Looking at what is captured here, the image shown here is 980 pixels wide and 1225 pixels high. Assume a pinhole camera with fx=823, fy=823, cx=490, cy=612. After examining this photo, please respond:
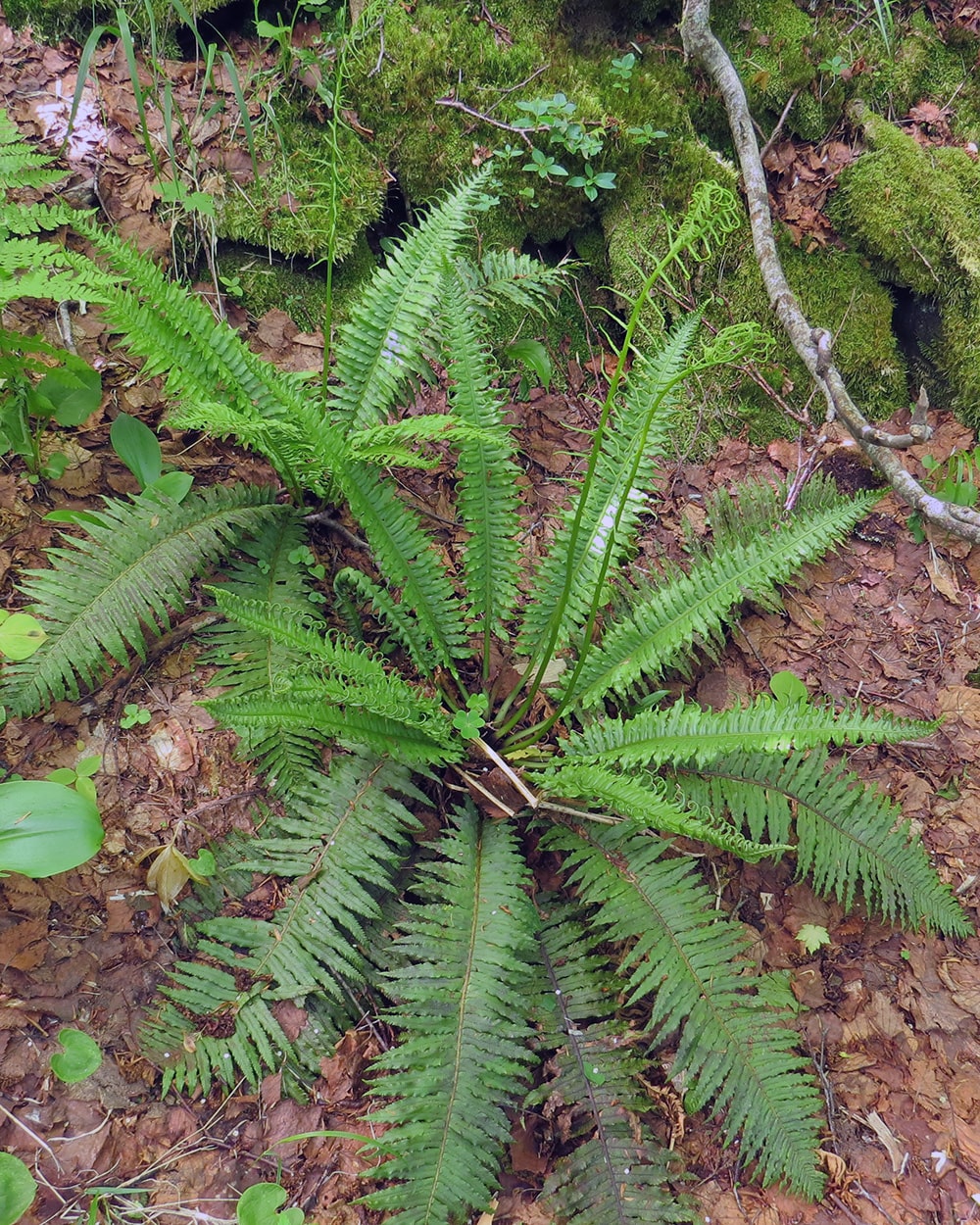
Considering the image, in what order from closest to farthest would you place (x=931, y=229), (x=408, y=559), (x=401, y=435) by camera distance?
(x=401, y=435)
(x=408, y=559)
(x=931, y=229)

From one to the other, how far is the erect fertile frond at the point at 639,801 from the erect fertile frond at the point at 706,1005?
0.56ft

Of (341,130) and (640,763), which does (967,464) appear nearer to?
(640,763)

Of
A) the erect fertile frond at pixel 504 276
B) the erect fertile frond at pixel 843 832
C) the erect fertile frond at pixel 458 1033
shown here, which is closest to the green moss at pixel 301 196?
the erect fertile frond at pixel 504 276

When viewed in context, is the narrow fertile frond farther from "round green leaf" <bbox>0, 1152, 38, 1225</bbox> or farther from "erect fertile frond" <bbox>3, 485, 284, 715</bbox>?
"round green leaf" <bbox>0, 1152, 38, 1225</bbox>

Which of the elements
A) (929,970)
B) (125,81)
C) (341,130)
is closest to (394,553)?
(341,130)

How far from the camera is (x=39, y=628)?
2.35 metres

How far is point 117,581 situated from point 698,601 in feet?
6.19

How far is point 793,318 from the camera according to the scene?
3.53 metres

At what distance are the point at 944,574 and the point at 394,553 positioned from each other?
7.51ft

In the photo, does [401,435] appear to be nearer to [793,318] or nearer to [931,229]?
[793,318]

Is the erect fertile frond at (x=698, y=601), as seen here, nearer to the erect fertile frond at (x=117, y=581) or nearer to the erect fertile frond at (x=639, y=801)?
the erect fertile frond at (x=639, y=801)

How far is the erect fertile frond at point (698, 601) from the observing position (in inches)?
109

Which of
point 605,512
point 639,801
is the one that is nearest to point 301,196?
point 605,512

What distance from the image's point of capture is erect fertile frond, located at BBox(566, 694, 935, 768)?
2295 millimetres
